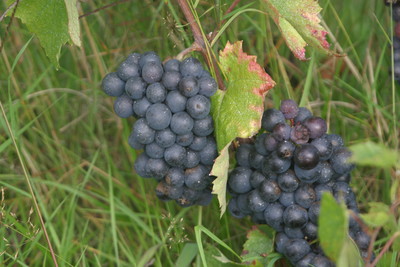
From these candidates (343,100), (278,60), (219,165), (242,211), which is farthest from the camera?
(343,100)

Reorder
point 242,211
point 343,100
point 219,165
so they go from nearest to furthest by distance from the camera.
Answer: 1. point 219,165
2. point 242,211
3. point 343,100

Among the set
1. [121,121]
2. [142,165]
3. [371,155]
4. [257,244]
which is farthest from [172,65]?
[121,121]

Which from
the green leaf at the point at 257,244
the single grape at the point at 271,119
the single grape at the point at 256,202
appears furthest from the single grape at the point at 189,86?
the green leaf at the point at 257,244

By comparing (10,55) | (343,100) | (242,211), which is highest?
(10,55)

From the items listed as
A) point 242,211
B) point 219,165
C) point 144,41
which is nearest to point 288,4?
point 219,165

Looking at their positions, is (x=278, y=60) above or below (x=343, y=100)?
above

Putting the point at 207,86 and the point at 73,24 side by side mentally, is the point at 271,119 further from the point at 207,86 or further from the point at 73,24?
the point at 73,24

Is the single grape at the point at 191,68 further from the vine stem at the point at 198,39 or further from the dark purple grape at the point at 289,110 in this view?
the dark purple grape at the point at 289,110

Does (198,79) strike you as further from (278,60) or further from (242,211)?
(278,60)
